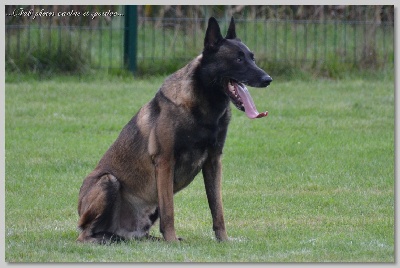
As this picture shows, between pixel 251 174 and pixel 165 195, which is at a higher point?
pixel 165 195

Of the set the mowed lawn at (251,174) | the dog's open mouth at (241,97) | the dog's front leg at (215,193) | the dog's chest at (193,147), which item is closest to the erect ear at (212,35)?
the dog's open mouth at (241,97)

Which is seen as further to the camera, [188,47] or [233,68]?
[188,47]

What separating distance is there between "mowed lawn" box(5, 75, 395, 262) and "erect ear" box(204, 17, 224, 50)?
55.8 inches

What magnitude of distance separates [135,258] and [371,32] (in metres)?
10.3

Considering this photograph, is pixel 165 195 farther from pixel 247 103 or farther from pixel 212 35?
pixel 212 35

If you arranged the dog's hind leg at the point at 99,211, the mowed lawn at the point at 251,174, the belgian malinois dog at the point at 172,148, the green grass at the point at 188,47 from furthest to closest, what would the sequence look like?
the green grass at the point at 188,47 → the dog's hind leg at the point at 99,211 → the belgian malinois dog at the point at 172,148 → the mowed lawn at the point at 251,174

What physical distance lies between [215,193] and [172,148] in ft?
1.90

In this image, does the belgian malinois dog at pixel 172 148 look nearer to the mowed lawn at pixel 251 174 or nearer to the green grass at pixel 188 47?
the mowed lawn at pixel 251 174

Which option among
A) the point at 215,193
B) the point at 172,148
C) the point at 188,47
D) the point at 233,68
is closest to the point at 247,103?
the point at 233,68

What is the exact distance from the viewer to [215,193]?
6.75 meters

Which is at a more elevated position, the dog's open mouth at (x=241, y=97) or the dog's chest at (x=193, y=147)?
the dog's open mouth at (x=241, y=97)

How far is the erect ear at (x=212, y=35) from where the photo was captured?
6.49 meters

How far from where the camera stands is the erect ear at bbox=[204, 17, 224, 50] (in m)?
6.49

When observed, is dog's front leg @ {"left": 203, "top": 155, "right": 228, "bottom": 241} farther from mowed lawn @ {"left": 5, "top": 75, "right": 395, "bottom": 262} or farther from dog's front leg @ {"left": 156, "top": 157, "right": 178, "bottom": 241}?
dog's front leg @ {"left": 156, "top": 157, "right": 178, "bottom": 241}
